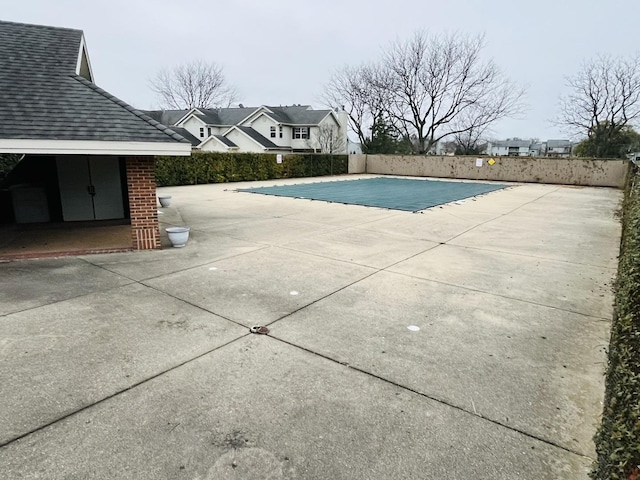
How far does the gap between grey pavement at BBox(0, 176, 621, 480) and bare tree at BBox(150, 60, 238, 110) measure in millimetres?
48868

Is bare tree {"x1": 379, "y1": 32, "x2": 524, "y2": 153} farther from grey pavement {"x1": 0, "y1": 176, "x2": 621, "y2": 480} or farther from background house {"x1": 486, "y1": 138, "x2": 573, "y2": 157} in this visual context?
background house {"x1": 486, "y1": 138, "x2": 573, "y2": 157}

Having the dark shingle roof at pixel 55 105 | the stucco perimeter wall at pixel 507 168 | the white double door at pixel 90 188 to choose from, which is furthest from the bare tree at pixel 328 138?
the dark shingle roof at pixel 55 105

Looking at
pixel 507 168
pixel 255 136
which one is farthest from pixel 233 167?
pixel 255 136

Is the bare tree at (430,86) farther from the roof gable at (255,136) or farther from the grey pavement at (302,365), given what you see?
the grey pavement at (302,365)

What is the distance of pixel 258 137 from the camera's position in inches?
1517

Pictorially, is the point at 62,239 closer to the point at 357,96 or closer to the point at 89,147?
the point at 89,147

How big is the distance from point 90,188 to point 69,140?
13.5 feet

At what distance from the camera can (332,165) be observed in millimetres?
27703

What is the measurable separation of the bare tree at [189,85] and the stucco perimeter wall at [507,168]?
29805 millimetres

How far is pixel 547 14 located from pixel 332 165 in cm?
1480

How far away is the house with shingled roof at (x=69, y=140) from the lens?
5.97 m

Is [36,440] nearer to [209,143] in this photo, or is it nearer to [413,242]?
[413,242]

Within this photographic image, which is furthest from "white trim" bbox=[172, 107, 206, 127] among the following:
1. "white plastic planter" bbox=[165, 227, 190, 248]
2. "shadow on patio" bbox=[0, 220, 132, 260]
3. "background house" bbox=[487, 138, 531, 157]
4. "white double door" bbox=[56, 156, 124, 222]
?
"background house" bbox=[487, 138, 531, 157]

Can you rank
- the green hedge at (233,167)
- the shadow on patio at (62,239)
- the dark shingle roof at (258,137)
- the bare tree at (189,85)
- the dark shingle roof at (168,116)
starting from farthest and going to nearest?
the bare tree at (189,85)
the dark shingle roof at (168,116)
the dark shingle roof at (258,137)
the green hedge at (233,167)
the shadow on patio at (62,239)
